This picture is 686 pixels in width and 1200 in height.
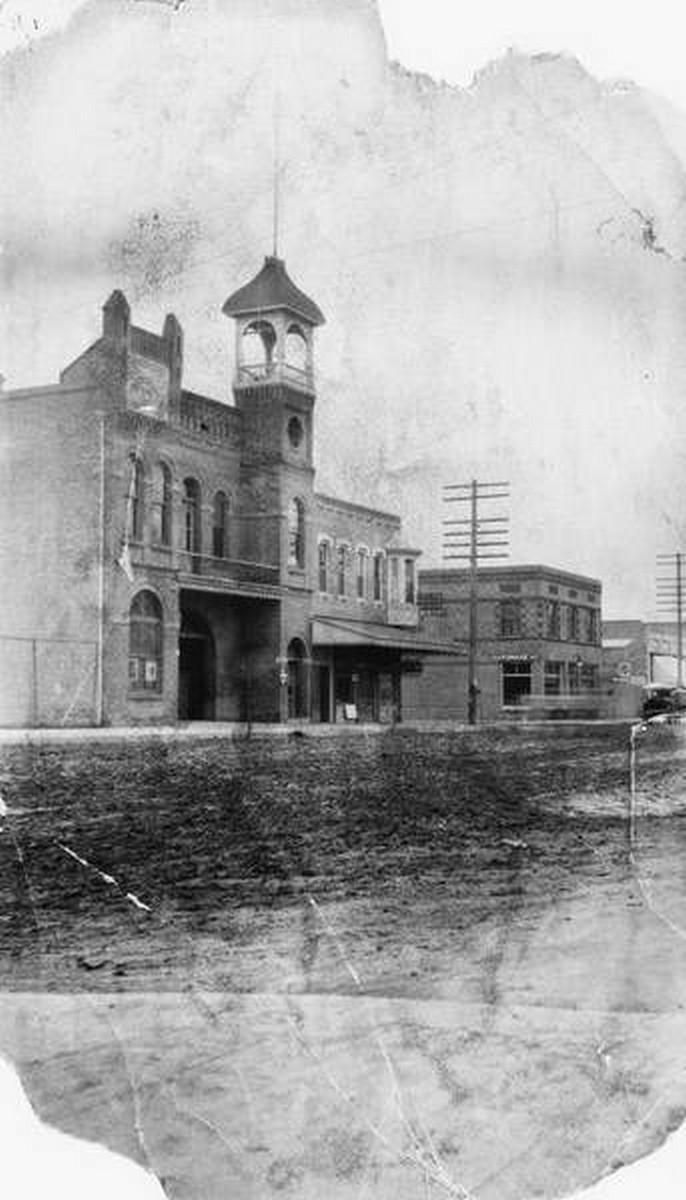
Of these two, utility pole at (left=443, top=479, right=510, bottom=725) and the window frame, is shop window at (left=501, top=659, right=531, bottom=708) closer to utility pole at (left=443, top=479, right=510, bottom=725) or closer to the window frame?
utility pole at (left=443, top=479, right=510, bottom=725)

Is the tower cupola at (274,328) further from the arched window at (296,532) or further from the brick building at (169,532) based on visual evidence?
the arched window at (296,532)

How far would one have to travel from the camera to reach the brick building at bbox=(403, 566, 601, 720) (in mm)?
3467

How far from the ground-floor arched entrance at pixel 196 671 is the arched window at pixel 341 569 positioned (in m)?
0.37

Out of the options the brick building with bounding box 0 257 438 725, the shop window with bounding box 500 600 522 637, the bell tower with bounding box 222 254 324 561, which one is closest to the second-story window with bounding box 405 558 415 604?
the brick building with bounding box 0 257 438 725

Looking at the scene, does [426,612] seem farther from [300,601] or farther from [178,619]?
[178,619]

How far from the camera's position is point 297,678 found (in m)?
3.32

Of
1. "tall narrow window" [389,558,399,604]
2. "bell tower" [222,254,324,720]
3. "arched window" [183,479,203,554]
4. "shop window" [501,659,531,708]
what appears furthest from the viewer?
"shop window" [501,659,531,708]

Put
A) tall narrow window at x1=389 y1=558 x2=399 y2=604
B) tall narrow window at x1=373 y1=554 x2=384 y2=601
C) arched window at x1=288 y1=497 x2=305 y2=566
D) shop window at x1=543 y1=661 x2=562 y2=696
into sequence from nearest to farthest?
arched window at x1=288 y1=497 x2=305 y2=566 → tall narrow window at x1=373 y1=554 x2=384 y2=601 → tall narrow window at x1=389 y1=558 x2=399 y2=604 → shop window at x1=543 y1=661 x2=562 y2=696

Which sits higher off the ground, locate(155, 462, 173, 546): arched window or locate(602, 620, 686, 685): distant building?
locate(155, 462, 173, 546): arched window

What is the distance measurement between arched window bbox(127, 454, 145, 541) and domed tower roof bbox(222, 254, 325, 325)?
541 mm

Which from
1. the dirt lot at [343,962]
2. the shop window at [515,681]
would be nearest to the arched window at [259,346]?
the dirt lot at [343,962]

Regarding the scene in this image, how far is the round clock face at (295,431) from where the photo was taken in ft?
8.34

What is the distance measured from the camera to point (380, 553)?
3.21 meters

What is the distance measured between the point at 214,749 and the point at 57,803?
521 millimetres
